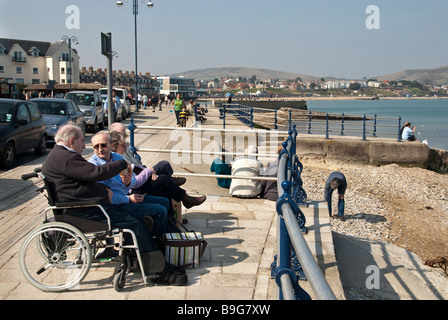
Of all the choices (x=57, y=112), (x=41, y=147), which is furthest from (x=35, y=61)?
(x=41, y=147)

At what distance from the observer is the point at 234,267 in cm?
489

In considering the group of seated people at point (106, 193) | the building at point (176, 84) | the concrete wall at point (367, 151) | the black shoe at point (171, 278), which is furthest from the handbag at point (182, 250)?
the building at point (176, 84)

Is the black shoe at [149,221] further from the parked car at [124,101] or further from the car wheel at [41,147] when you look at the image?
the parked car at [124,101]

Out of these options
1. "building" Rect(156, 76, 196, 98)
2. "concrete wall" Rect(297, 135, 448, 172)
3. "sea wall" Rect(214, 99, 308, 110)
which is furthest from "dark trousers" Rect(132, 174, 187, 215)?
"building" Rect(156, 76, 196, 98)

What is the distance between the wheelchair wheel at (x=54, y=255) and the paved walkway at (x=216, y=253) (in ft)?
0.39

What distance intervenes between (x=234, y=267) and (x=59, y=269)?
184cm

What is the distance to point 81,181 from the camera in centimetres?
421

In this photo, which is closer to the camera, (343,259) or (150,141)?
(343,259)

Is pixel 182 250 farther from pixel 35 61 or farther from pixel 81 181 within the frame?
pixel 35 61
